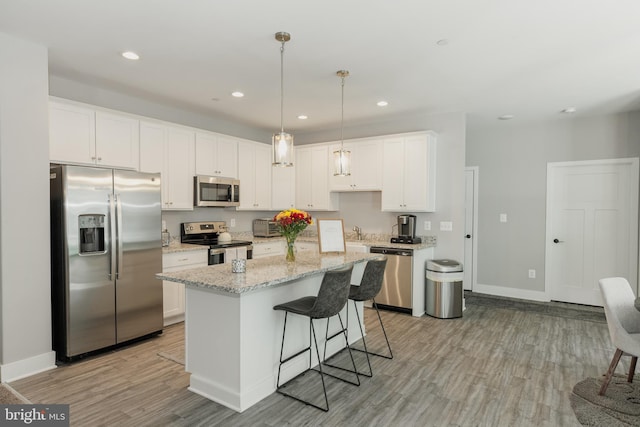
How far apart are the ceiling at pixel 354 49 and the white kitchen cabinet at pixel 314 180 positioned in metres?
1.41

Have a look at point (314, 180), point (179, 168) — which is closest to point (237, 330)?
point (179, 168)

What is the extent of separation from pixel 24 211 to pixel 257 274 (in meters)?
2.03

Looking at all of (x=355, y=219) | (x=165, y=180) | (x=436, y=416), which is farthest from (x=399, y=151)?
(x=436, y=416)

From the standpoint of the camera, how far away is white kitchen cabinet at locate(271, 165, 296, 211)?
19.8ft

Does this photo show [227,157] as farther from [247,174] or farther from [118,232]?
[118,232]

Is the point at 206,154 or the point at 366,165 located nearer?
the point at 206,154

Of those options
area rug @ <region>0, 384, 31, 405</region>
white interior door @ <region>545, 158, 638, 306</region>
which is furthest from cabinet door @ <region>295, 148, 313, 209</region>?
area rug @ <region>0, 384, 31, 405</region>

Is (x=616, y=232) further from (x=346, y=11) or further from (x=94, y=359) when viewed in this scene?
(x=94, y=359)

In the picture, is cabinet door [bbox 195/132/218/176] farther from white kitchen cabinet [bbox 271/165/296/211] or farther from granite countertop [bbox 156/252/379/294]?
granite countertop [bbox 156/252/379/294]

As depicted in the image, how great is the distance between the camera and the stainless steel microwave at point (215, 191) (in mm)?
4816

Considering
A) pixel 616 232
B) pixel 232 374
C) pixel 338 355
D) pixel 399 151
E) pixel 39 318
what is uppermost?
pixel 399 151

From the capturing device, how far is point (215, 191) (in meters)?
5.03

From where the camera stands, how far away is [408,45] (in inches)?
117

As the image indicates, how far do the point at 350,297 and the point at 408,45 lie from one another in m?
2.16
